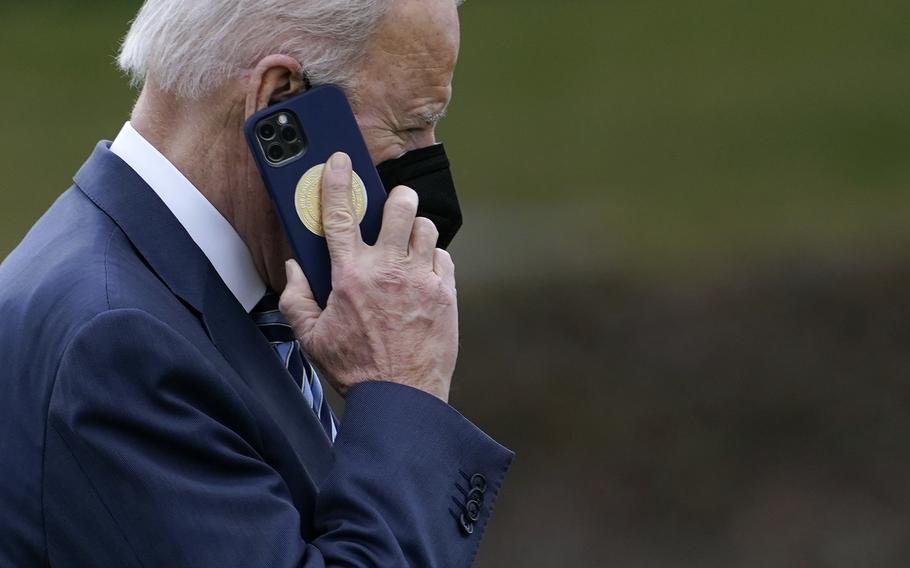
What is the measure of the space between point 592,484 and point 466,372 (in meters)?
1.22

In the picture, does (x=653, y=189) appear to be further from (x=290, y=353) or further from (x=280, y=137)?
(x=280, y=137)

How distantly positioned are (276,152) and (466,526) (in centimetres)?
58

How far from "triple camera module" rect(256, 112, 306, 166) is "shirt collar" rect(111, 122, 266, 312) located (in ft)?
0.40

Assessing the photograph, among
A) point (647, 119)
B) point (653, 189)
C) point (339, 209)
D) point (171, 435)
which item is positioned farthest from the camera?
point (653, 189)

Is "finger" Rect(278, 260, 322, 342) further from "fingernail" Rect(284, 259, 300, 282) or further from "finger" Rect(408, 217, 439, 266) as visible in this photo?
"finger" Rect(408, 217, 439, 266)

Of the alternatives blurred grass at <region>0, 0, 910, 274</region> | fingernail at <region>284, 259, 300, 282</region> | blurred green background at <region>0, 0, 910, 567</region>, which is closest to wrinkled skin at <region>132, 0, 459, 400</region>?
fingernail at <region>284, 259, 300, 282</region>

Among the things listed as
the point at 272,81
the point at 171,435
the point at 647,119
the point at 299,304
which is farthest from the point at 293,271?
the point at 647,119

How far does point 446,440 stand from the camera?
1834 millimetres

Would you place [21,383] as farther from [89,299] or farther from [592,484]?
[592,484]

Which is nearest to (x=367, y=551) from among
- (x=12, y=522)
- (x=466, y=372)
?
(x=12, y=522)

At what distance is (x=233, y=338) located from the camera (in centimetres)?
191

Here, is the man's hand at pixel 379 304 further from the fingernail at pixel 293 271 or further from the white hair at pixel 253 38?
the white hair at pixel 253 38

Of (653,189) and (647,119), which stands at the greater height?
(647,119)

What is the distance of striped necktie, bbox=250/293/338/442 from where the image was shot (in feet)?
6.73
